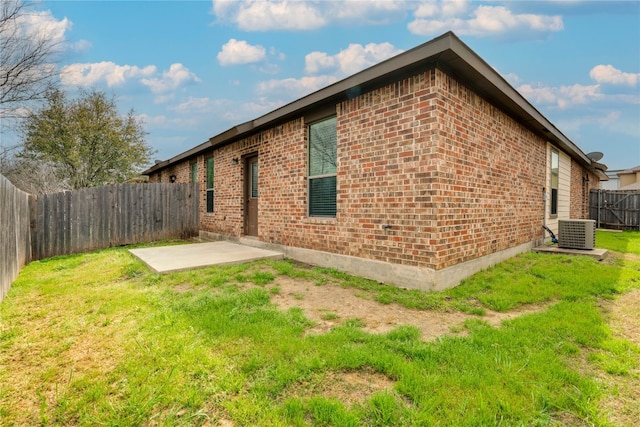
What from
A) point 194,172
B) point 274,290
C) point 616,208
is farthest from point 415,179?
point 616,208

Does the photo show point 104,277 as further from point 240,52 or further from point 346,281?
point 240,52

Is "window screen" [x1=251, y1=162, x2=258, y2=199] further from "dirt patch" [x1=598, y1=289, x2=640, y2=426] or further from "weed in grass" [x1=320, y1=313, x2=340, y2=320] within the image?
"dirt patch" [x1=598, y1=289, x2=640, y2=426]

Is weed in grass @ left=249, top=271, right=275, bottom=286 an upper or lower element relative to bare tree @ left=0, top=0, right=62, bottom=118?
lower

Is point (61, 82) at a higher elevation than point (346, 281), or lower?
higher

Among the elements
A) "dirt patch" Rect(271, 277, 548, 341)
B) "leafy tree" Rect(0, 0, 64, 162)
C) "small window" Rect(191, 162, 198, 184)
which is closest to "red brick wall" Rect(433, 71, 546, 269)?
"dirt patch" Rect(271, 277, 548, 341)

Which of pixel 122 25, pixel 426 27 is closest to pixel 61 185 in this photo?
pixel 122 25

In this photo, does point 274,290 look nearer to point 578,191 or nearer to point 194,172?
point 194,172

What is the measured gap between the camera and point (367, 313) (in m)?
3.46

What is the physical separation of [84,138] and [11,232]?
1239 cm

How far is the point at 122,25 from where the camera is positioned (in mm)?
10680

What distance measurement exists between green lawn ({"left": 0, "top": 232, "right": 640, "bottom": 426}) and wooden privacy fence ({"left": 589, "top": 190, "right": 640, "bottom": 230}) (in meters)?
15.1

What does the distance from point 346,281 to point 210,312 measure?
2163mm

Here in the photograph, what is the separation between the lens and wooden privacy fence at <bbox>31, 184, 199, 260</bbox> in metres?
7.83

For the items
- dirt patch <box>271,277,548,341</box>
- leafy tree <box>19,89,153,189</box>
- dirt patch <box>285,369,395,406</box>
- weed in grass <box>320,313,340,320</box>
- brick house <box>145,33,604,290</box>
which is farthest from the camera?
Answer: leafy tree <box>19,89,153,189</box>
